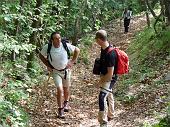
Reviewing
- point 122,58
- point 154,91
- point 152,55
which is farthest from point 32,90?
point 152,55

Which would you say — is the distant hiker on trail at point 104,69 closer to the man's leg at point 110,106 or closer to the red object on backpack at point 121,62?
the red object on backpack at point 121,62

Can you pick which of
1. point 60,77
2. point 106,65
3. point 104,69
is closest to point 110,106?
point 104,69

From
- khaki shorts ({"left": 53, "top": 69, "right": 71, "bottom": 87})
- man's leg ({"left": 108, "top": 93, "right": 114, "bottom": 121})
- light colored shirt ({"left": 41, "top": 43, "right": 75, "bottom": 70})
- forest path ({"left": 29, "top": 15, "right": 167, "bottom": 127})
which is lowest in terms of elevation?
forest path ({"left": 29, "top": 15, "right": 167, "bottom": 127})

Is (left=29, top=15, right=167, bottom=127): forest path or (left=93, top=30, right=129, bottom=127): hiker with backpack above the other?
(left=93, top=30, right=129, bottom=127): hiker with backpack

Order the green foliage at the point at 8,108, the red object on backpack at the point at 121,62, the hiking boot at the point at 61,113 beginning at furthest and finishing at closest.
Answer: the hiking boot at the point at 61,113 < the red object on backpack at the point at 121,62 < the green foliage at the point at 8,108

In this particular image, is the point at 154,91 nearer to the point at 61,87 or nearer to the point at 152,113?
the point at 152,113

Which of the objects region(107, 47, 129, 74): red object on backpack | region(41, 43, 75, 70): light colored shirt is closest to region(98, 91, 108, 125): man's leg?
region(107, 47, 129, 74): red object on backpack

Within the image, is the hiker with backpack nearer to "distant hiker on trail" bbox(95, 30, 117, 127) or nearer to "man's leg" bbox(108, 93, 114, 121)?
"distant hiker on trail" bbox(95, 30, 117, 127)

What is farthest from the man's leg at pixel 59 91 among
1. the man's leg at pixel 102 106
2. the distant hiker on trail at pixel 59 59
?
the man's leg at pixel 102 106

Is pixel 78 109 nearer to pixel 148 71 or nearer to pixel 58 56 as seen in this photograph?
pixel 58 56

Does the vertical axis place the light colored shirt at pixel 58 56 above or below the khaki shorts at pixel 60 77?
above

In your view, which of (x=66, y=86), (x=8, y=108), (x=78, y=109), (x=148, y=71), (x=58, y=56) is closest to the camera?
(x=8, y=108)

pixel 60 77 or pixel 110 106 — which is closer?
pixel 110 106

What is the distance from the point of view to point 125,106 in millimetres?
9500
